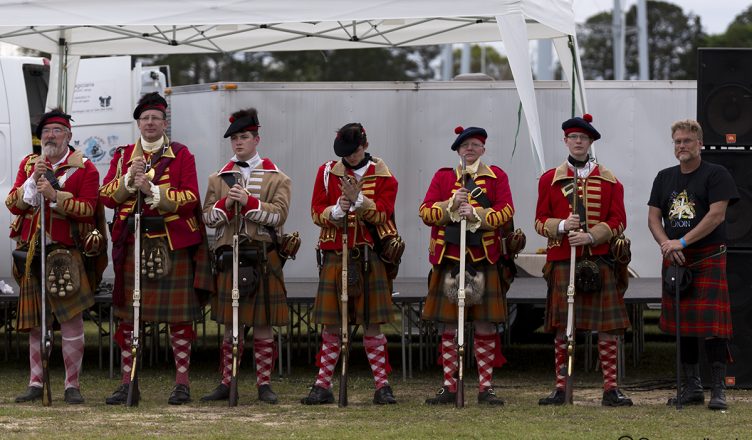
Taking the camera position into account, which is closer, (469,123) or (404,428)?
(404,428)

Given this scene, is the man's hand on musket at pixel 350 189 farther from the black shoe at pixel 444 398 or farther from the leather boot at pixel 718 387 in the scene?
the leather boot at pixel 718 387

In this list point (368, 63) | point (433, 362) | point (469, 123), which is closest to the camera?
point (433, 362)

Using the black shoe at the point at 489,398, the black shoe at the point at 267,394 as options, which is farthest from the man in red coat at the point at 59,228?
the black shoe at the point at 489,398

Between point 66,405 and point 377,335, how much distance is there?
6.33ft

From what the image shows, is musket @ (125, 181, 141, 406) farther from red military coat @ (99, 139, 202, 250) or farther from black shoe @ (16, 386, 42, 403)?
black shoe @ (16, 386, 42, 403)

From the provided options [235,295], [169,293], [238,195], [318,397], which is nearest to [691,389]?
[318,397]

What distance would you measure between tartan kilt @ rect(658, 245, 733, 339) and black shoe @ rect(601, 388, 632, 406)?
20.7 inches

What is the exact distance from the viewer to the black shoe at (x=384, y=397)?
25.5 feet

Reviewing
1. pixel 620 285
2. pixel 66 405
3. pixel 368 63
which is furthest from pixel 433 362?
pixel 368 63

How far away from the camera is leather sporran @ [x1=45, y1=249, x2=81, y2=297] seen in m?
7.59

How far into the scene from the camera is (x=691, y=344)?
780cm

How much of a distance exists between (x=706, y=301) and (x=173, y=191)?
10.6 ft

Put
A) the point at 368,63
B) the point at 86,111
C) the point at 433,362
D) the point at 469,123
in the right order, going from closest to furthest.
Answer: the point at 433,362 → the point at 469,123 → the point at 86,111 → the point at 368,63

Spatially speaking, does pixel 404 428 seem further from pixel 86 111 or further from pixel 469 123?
pixel 86 111
